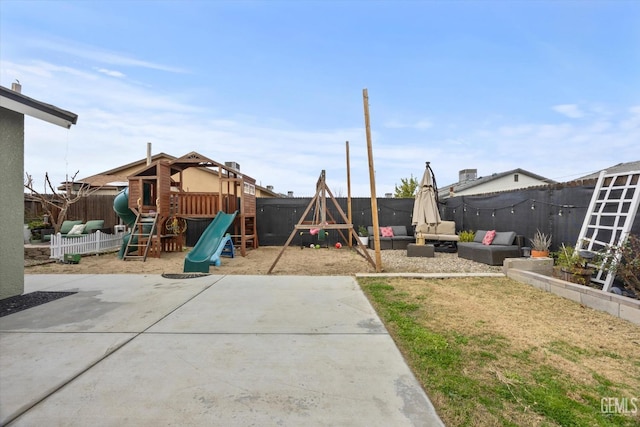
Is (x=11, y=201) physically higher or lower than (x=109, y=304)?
higher

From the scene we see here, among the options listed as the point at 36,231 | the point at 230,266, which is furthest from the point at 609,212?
the point at 36,231

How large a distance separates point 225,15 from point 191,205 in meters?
5.72

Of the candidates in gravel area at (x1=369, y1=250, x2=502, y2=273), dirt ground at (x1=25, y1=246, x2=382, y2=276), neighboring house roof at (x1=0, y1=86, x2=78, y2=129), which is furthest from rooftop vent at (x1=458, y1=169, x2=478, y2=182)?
neighboring house roof at (x1=0, y1=86, x2=78, y2=129)

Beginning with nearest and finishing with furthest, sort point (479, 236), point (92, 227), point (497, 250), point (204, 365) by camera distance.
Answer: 1. point (204, 365)
2. point (497, 250)
3. point (479, 236)
4. point (92, 227)

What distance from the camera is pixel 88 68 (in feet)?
27.9

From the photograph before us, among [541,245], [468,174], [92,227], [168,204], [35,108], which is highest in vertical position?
[468,174]

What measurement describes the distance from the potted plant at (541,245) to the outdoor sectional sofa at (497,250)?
55cm

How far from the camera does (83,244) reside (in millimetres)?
9109

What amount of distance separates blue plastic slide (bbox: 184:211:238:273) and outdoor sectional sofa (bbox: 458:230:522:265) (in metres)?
6.67

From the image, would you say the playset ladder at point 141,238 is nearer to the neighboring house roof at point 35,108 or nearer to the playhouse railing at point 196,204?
the playhouse railing at point 196,204

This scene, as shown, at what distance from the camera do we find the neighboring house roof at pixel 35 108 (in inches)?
163

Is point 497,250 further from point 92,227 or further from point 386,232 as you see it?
point 92,227

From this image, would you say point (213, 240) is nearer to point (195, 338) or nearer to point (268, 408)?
point (195, 338)

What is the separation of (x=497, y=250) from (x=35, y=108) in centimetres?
929
